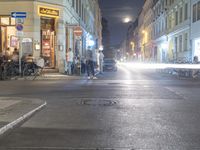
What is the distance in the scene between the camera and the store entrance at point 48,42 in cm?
3053

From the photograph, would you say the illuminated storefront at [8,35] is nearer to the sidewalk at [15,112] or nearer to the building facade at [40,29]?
the building facade at [40,29]

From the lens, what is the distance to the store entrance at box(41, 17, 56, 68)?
30.5 m

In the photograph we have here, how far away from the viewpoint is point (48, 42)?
3102cm

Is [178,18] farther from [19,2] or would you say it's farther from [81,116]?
[81,116]

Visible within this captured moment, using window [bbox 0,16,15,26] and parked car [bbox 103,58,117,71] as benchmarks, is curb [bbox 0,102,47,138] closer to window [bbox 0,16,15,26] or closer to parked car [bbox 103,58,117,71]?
window [bbox 0,16,15,26]

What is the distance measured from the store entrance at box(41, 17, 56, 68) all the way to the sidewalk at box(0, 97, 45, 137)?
17786 millimetres

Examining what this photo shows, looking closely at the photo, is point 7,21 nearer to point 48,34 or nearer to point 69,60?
point 48,34

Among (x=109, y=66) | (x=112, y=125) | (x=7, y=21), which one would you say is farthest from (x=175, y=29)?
(x=112, y=125)

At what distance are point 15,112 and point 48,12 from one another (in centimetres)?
2035

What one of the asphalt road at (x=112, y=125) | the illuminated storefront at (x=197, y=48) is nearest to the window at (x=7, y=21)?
the asphalt road at (x=112, y=125)

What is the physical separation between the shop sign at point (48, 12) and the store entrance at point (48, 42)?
45 centimetres

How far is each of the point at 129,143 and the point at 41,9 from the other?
23.0 metres

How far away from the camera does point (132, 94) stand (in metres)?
15.9

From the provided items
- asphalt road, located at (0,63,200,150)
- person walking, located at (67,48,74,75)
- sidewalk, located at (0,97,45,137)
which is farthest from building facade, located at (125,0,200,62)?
sidewalk, located at (0,97,45,137)
